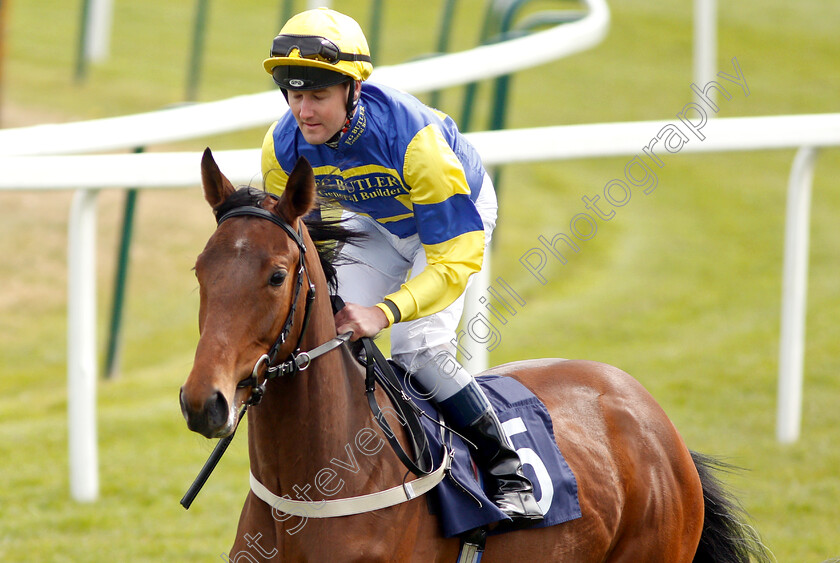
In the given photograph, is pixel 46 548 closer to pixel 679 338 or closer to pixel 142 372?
pixel 142 372

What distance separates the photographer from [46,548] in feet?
15.1

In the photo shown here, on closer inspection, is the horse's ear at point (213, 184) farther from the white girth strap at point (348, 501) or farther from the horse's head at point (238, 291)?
the white girth strap at point (348, 501)

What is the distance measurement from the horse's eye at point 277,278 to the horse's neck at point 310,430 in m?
0.24

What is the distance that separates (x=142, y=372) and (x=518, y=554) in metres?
4.94

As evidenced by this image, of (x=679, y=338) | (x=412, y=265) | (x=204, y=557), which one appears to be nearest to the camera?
(x=412, y=265)

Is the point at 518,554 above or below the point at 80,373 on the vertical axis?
above

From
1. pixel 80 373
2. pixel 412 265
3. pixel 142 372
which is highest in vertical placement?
pixel 412 265

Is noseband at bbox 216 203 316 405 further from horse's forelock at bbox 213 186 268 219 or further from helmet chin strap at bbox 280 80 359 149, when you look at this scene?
helmet chin strap at bbox 280 80 359 149

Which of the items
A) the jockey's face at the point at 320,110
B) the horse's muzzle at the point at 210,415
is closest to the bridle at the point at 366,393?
the horse's muzzle at the point at 210,415

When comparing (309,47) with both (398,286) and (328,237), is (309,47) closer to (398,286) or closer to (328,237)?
(328,237)

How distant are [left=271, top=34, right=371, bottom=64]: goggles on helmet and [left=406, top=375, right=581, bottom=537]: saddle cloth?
100cm

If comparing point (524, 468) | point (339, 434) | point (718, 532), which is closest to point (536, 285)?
point (718, 532)

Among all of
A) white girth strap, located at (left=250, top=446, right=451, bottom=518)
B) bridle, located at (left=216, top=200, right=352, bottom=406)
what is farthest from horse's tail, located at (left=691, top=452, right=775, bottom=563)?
bridle, located at (left=216, top=200, right=352, bottom=406)

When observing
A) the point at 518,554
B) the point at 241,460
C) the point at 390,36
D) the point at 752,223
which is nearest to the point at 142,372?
the point at 241,460
